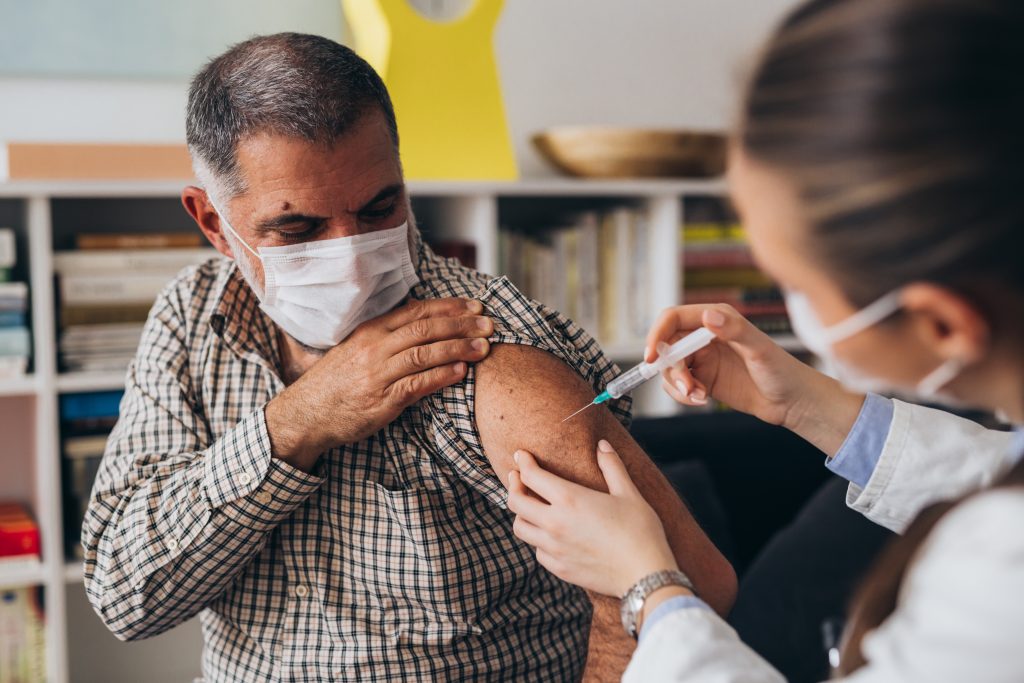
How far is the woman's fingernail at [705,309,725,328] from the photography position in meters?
1.10

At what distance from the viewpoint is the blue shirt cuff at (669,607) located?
2.74 feet

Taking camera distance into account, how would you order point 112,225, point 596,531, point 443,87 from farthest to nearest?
point 112,225 → point 443,87 → point 596,531

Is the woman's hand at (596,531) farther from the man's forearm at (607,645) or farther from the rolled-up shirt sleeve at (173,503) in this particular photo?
the rolled-up shirt sleeve at (173,503)

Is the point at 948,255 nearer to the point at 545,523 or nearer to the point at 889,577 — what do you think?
the point at 889,577

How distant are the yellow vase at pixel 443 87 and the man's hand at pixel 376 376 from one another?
118 cm

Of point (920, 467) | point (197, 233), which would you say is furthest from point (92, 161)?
point (920, 467)

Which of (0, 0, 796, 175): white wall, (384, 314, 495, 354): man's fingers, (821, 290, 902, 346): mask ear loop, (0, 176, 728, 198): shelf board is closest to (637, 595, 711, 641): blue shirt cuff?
(821, 290, 902, 346): mask ear loop

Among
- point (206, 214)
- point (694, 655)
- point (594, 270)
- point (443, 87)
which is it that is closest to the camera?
point (694, 655)

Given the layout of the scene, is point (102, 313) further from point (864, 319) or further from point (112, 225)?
point (864, 319)

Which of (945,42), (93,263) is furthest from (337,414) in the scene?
(93,263)

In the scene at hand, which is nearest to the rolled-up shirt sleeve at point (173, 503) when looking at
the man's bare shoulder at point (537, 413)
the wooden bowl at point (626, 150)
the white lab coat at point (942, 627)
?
the man's bare shoulder at point (537, 413)

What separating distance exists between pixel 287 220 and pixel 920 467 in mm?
791

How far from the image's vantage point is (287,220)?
4.08 feet

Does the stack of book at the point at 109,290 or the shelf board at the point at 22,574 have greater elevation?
the stack of book at the point at 109,290
